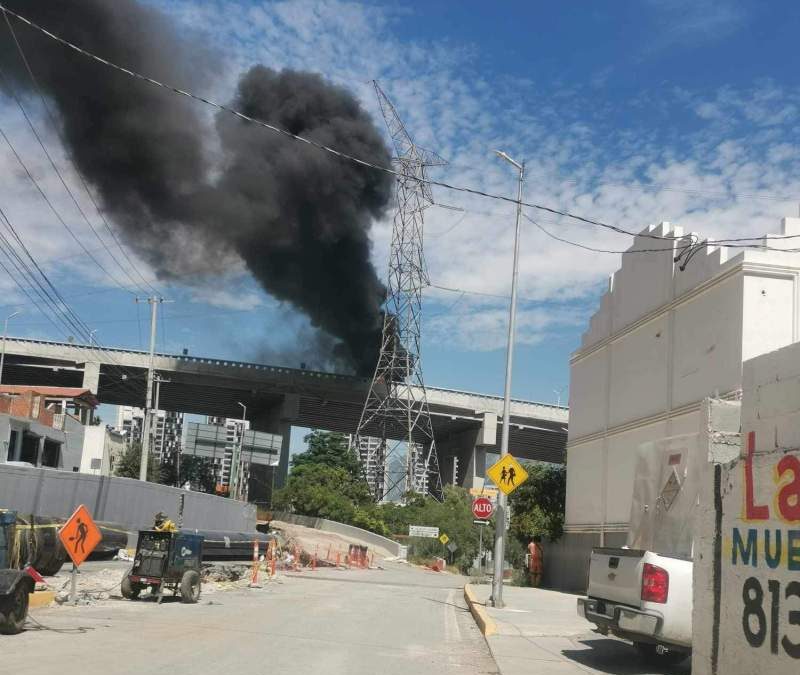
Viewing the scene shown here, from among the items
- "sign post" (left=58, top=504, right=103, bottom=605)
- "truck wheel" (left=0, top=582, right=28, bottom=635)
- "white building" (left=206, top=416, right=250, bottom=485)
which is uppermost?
"white building" (left=206, top=416, right=250, bottom=485)

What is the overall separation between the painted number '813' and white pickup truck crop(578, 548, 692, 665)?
2.05m

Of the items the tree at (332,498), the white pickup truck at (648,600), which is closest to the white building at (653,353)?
the white pickup truck at (648,600)

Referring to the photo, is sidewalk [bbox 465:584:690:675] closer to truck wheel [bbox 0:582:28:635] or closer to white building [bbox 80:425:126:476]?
truck wheel [bbox 0:582:28:635]

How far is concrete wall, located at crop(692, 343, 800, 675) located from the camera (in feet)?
22.0

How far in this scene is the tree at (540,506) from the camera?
3212 centimetres

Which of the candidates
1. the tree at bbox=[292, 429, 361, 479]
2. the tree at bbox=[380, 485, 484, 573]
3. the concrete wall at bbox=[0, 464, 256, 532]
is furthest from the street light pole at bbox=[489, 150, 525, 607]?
the tree at bbox=[292, 429, 361, 479]

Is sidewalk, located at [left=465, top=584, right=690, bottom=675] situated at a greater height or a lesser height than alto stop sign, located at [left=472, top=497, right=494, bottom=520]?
lesser

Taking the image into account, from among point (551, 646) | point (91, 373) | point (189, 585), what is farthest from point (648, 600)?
point (91, 373)

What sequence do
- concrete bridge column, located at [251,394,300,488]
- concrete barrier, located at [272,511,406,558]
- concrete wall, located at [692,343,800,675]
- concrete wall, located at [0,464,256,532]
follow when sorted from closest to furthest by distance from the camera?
1. concrete wall, located at [692,343,800,675]
2. concrete wall, located at [0,464,256,532]
3. concrete barrier, located at [272,511,406,558]
4. concrete bridge column, located at [251,394,300,488]

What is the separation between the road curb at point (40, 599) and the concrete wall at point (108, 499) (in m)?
12.9

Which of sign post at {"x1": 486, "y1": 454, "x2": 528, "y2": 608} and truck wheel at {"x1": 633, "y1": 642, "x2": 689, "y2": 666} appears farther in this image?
sign post at {"x1": 486, "y1": 454, "x2": 528, "y2": 608}

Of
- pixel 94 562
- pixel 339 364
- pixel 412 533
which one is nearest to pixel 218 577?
pixel 94 562

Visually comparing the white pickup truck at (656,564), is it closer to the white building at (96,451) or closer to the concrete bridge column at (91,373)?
the white building at (96,451)

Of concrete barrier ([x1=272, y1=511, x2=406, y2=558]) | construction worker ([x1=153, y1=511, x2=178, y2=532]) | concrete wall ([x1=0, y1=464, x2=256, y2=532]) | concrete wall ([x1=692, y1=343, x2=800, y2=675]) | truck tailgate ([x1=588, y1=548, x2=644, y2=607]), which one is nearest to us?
concrete wall ([x1=692, y1=343, x2=800, y2=675])
